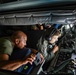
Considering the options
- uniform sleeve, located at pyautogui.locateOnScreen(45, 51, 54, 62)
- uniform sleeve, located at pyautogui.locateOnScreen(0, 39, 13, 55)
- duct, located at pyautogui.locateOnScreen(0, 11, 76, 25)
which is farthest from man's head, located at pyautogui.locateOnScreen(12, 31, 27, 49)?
uniform sleeve, located at pyautogui.locateOnScreen(45, 51, 54, 62)

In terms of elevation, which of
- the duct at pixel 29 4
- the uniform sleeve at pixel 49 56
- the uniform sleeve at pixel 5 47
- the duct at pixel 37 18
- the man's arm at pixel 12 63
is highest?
the duct at pixel 29 4

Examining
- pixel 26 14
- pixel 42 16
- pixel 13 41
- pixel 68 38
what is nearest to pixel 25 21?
pixel 26 14

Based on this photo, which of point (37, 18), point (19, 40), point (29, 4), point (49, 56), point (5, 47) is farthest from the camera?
point (49, 56)

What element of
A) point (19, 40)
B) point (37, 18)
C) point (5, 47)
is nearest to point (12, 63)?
point (5, 47)

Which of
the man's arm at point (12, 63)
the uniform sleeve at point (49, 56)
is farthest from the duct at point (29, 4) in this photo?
the uniform sleeve at point (49, 56)

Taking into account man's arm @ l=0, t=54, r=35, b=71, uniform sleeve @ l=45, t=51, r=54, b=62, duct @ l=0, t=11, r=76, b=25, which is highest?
duct @ l=0, t=11, r=76, b=25

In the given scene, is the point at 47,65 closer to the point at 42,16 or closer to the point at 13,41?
the point at 13,41

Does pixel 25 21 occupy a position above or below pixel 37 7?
below

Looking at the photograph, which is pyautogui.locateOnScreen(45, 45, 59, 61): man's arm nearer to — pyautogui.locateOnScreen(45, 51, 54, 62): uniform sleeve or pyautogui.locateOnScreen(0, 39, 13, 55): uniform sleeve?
pyautogui.locateOnScreen(45, 51, 54, 62): uniform sleeve

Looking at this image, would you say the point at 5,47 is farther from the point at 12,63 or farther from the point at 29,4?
the point at 29,4

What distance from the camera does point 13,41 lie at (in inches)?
110

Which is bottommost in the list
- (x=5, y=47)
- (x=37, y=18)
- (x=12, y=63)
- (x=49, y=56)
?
(x=49, y=56)

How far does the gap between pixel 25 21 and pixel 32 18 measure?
0.13 m

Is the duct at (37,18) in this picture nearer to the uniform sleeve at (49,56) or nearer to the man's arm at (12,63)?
the man's arm at (12,63)
